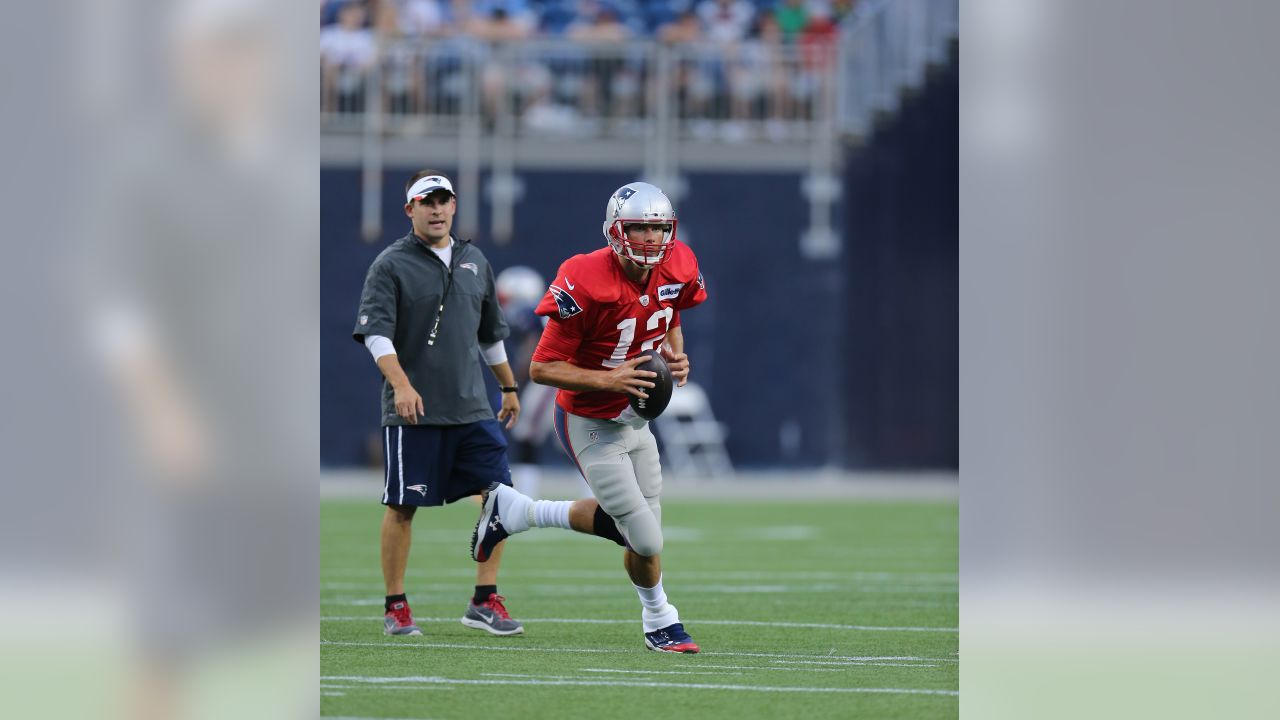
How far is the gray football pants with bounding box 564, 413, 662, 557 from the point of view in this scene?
22.1ft

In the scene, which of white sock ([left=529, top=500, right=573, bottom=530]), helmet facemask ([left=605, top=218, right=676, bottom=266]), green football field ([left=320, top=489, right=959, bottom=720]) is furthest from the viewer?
white sock ([left=529, top=500, right=573, bottom=530])

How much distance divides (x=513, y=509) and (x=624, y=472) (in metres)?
0.67

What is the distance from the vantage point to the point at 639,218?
6.54m

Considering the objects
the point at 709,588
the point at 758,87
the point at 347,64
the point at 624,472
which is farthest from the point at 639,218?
the point at 347,64

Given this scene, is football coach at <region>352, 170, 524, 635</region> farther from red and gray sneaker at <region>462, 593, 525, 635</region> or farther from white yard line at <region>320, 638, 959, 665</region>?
white yard line at <region>320, 638, 959, 665</region>

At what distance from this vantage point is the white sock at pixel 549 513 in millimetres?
7125

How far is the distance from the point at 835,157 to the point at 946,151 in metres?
2.04

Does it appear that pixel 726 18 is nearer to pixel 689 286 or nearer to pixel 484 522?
pixel 484 522

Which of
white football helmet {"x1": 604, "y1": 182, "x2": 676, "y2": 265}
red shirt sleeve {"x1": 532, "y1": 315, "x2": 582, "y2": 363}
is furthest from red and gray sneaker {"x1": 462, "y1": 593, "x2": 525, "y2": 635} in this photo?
white football helmet {"x1": 604, "y1": 182, "x2": 676, "y2": 265}

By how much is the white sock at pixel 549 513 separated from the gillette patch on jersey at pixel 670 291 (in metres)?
0.91

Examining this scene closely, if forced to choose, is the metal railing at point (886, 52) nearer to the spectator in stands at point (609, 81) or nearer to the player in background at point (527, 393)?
the spectator in stands at point (609, 81)
